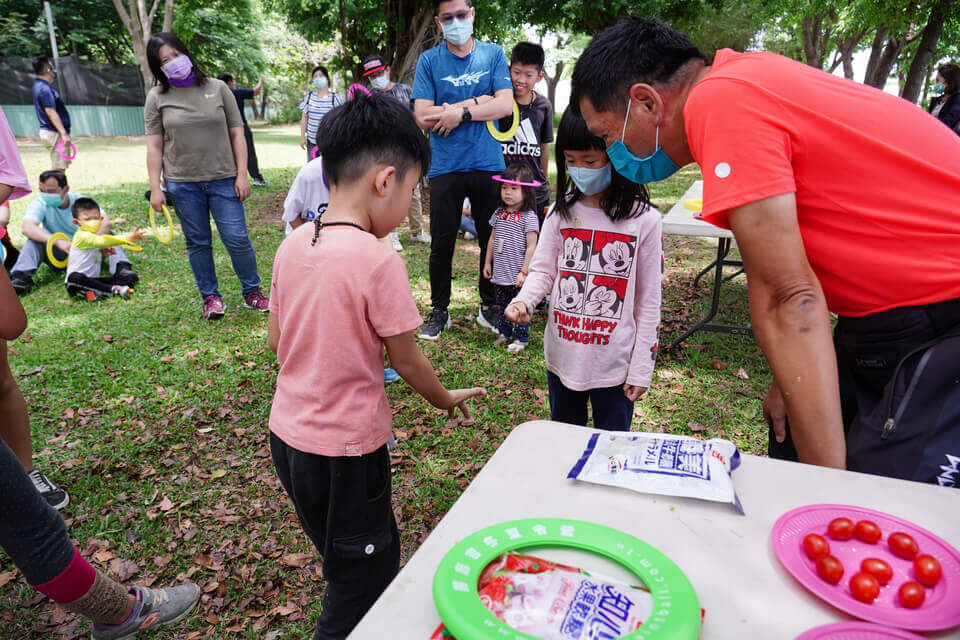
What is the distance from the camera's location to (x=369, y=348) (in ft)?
5.26

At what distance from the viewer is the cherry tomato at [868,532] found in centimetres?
95

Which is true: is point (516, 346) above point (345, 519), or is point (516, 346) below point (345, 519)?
below

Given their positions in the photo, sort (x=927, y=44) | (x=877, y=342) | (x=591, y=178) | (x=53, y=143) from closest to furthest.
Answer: (x=877, y=342) → (x=591, y=178) → (x=53, y=143) → (x=927, y=44)

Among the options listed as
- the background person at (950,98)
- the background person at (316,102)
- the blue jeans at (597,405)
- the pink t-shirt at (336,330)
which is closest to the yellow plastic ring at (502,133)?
the blue jeans at (597,405)

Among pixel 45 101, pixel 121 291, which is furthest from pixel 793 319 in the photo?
pixel 45 101

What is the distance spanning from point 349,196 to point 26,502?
1.24 metres

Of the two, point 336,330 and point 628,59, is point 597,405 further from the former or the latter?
point 628,59

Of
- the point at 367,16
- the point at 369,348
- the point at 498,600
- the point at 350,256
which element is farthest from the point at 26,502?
the point at 367,16

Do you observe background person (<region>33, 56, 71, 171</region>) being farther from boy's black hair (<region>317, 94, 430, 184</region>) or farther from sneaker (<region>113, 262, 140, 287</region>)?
boy's black hair (<region>317, 94, 430, 184</region>)

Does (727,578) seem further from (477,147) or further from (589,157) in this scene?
(477,147)

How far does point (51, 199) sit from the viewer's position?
6141 millimetres

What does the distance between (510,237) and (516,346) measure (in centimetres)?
81

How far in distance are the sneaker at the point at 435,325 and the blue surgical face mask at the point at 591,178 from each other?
2.49m

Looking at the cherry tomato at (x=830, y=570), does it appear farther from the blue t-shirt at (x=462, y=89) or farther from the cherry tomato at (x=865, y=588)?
the blue t-shirt at (x=462, y=89)
